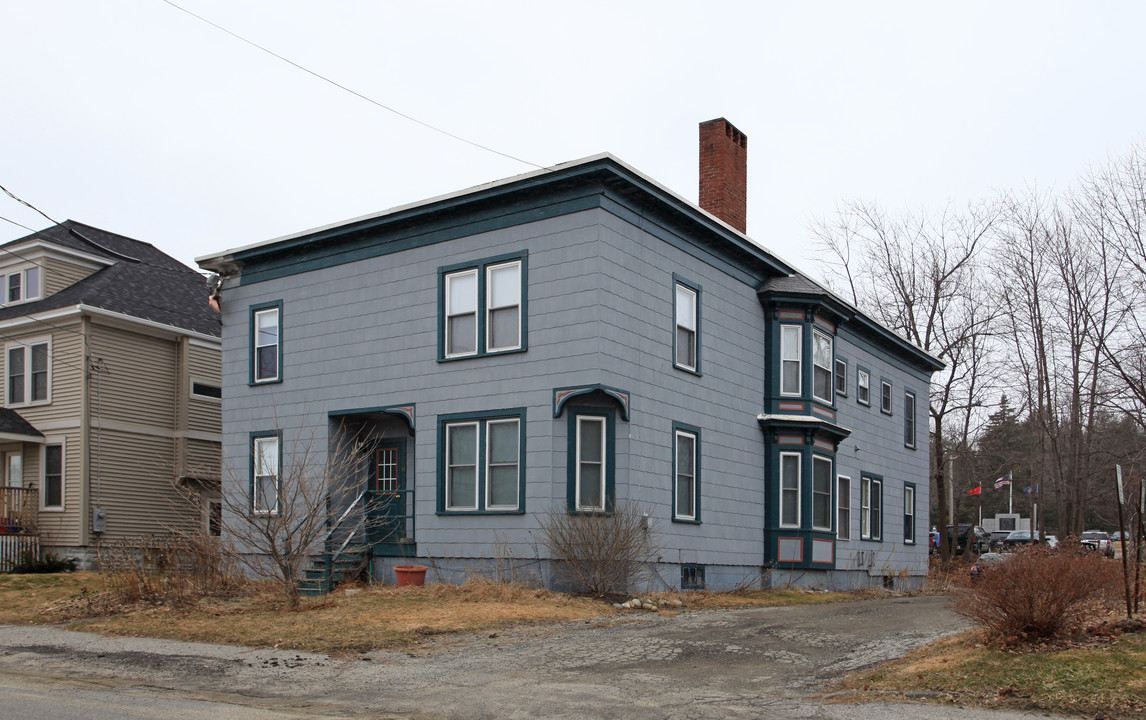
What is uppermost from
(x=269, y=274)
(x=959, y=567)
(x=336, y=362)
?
(x=269, y=274)

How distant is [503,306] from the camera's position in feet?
62.8

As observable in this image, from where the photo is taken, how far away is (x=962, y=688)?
9250 mm

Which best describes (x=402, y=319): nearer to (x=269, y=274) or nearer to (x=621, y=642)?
(x=269, y=274)

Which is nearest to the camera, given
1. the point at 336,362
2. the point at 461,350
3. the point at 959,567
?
the point at 461,350

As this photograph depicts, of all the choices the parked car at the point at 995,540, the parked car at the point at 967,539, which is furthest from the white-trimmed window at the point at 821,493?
the parked car at the point at 995,540

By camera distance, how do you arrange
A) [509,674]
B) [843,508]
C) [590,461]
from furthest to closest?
[843,508] → [590,461] → [509,674]

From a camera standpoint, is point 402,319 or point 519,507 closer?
point 519,507

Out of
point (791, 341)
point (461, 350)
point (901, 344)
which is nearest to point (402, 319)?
point (461, 350)

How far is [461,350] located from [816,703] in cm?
1184

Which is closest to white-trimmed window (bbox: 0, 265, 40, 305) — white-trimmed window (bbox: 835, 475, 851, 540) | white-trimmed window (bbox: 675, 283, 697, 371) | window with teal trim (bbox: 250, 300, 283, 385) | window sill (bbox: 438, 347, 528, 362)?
window with teal trim (bbox: 250, 300, 283, 385)

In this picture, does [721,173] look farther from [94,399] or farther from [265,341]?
[94,399]

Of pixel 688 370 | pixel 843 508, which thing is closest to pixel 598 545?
pixel 688 370

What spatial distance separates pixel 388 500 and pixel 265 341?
16.2 feet

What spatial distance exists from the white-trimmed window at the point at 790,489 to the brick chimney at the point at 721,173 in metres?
5.41
